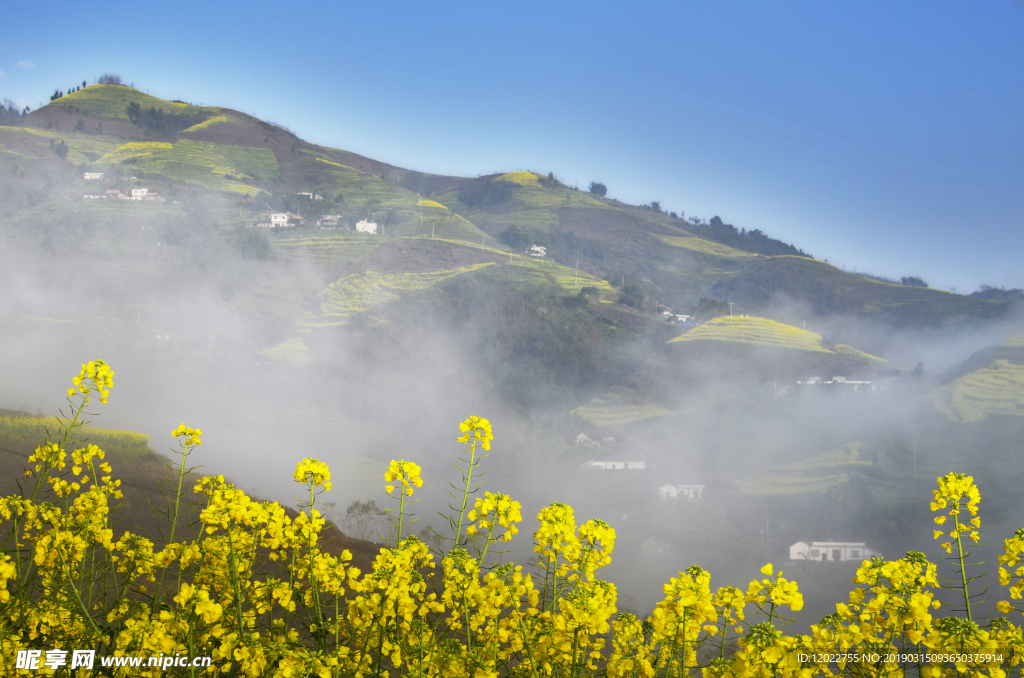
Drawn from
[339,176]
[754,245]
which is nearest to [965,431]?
[754,245]

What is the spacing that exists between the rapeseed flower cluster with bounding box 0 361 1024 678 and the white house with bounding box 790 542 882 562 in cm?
2696

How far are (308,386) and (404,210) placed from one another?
20.2 metres

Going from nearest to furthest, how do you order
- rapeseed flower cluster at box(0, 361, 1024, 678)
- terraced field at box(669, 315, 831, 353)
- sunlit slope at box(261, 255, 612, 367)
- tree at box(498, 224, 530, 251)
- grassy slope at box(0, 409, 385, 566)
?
rapeseed flower cluster at box(0, 361, 1024, 678), grassy slope at box(0, 409, 385, 566), sunlit slope at box(261, 255, 612, 367), terraced field at box(669, 315, 831, 353), tree at box(498, 224, 530, 251)

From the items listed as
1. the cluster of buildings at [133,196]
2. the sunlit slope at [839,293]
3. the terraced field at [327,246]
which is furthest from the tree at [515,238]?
the cluster of buildings at [133,196]

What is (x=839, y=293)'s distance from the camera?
45156 mm

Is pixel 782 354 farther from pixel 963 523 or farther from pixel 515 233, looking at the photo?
pixel 963 523

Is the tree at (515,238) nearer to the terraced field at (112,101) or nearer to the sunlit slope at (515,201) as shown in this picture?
the sunlit slope at (515,201)

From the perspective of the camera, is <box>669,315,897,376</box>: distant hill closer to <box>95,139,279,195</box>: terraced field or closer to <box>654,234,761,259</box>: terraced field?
<box>654,234,761,259</box>: terraced field

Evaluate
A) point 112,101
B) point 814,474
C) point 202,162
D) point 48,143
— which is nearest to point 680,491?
point 814,474

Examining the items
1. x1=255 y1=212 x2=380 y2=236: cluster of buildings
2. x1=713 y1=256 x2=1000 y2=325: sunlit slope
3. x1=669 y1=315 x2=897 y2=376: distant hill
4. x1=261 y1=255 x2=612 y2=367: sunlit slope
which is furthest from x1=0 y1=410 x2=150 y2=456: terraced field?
x1=713 y1=256 x2=1000 y2=325: sunlit slope

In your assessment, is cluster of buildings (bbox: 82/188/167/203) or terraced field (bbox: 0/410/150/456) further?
cluster of buildings (bbox: 82/188/167/203)

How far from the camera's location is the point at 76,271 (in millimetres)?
25672

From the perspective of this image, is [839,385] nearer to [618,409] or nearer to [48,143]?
[618,409]

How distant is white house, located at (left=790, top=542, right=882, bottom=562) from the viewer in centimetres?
2459
